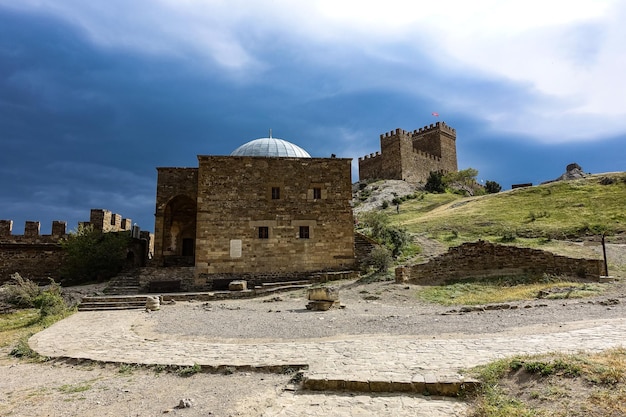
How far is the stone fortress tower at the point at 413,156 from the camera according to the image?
6372 centimetres

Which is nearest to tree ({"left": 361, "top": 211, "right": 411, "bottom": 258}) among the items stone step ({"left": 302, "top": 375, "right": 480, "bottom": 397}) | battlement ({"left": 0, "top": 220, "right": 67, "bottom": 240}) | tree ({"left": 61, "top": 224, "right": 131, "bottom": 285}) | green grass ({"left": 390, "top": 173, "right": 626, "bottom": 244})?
green grass ({"left": 390, "top": 173, "right": 626, "bottom": 244})

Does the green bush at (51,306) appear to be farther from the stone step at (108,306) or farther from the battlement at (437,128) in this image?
the battlement at (437,128)

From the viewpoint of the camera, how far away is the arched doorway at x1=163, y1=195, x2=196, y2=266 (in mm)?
27078

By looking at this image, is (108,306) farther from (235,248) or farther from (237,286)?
(235,248)

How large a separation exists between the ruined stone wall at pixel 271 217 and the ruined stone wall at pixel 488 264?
4.61m

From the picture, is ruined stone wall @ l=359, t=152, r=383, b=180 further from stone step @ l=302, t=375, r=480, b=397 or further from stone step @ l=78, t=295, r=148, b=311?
stone step @ l=302, t=375, r=480, b=397

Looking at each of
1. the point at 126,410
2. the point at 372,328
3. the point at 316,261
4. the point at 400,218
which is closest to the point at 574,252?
the point at 316,261

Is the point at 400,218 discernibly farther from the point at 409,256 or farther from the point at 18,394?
the point at 18,394

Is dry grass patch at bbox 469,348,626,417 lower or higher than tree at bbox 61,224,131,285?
lower

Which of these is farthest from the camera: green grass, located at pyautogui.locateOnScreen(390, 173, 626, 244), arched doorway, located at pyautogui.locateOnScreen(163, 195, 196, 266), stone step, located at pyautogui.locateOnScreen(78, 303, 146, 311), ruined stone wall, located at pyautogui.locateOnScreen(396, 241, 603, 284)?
arched doorway, located at pyautogui.locateOnScreen(163, 195, 196, 266)

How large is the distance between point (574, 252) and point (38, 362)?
20859 mm

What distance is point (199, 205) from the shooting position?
2198cm

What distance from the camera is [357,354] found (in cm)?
726

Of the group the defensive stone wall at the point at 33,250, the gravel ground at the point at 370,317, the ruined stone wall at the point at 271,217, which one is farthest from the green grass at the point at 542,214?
the defensive stone wall at the point at 33,250
